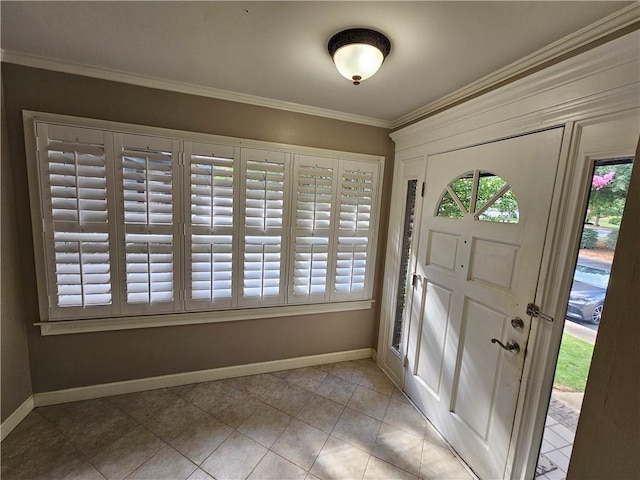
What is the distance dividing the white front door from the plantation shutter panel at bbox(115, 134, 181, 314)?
1.88 m

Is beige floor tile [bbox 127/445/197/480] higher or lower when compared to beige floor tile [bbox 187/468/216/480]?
higher

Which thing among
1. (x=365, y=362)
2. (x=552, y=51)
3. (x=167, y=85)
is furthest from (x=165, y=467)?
(x=552, y=51)

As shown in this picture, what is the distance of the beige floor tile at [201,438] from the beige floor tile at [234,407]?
0.05 m

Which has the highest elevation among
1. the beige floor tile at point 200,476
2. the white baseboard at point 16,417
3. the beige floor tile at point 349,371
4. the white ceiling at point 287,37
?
the white ceiling at point 287,37

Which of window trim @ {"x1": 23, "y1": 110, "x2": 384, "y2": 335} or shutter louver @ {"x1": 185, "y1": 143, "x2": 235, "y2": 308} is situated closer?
window trim @ {"x1": 23, "y1": 110, "x2": 384, "y2": 335}

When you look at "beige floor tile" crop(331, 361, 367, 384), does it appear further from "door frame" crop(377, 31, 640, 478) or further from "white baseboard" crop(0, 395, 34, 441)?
"white baseboard" crop(0, 395, 34, 441)

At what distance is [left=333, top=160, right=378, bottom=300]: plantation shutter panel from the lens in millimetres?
2444

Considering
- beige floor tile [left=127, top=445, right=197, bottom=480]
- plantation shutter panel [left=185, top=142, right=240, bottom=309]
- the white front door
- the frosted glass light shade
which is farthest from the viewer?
plantation shutter panel [left=185, top=142, right=240, bottom=309]

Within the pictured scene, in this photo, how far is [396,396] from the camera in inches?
89.9

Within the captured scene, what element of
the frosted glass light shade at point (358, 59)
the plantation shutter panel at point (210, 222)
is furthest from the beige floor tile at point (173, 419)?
→ the frosted glass light shade at point (358, 59)

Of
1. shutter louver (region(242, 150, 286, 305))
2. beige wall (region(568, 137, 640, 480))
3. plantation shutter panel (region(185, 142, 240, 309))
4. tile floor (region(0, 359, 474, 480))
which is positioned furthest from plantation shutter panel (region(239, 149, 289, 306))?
beige wall (region(568, 137, 640, 480))

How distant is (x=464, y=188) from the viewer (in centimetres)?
181

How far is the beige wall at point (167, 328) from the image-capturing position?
5.74 feet

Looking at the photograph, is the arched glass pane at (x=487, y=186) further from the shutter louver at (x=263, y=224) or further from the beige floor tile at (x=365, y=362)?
the beige floor tile at (x=365, y=362)
